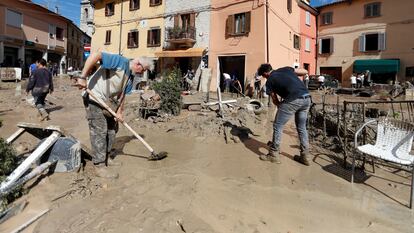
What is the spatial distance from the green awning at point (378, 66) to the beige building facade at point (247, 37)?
7.30m

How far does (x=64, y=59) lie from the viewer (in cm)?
3666

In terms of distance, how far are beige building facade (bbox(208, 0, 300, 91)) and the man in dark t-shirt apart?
13.2 metres

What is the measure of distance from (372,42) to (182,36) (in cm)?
1589

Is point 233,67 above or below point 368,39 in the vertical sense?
below

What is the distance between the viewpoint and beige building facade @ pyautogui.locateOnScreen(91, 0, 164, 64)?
23.5 m

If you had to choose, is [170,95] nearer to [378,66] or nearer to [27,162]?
[27,162]

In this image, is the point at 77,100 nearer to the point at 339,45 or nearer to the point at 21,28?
the point at 21,28

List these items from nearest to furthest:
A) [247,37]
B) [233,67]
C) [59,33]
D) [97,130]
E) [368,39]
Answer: [97,130]
[247,37]
[233,67]
[368,39]
[59,33]

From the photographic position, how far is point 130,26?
82.8ft

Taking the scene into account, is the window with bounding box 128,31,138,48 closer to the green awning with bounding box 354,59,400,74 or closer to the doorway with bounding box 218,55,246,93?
the doorway with bounding box 218,55,246,93

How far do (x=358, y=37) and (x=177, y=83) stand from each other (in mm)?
23036

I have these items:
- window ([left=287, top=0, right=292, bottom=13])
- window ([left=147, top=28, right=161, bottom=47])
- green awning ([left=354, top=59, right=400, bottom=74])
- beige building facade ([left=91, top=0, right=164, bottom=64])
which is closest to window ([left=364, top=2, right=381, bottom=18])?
green awning ([left=354, top=59, right=400, bottom=74])

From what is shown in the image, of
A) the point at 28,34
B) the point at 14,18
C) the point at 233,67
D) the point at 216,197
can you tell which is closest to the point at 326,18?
the point at 233,67

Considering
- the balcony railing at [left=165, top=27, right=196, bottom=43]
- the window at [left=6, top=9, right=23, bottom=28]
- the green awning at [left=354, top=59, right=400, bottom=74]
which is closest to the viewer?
the balcony railing at [left=165, top=27, right=196, bottom=43]
